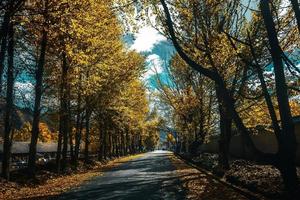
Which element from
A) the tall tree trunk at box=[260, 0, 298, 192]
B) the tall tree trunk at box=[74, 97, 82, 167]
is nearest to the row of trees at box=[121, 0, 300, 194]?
the tall tree trunk at box=[260, 0, 298, 192]

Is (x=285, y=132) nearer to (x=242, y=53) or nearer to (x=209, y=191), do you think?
(x=209, y=191)

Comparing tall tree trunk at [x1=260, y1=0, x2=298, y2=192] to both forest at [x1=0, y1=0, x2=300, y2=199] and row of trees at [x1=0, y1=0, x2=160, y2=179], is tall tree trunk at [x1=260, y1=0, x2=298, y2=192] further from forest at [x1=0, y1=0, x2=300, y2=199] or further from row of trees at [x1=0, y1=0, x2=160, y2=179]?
row of trees at [x1=0, y1=0, x2=160, y2=179]

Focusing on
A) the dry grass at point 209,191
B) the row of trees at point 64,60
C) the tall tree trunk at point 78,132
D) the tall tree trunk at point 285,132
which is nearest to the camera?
the tall tree trunk at point 285,132

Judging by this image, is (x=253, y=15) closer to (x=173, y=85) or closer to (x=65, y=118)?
(x=65, y=118)

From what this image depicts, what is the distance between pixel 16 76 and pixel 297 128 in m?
16.2

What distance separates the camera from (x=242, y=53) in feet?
65.9

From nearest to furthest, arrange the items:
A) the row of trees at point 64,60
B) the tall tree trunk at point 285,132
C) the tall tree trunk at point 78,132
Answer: the tall tree trunk at point 285,132, the row of trees at point 64,60, the tall tree trunk at point 78,132

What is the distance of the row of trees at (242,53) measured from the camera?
11.9 m

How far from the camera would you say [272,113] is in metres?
13.1

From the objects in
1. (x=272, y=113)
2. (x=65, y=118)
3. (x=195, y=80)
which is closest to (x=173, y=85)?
(x=195, y=80)

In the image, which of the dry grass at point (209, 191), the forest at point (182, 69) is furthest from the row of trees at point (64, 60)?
the dry grass at point (209, 191)

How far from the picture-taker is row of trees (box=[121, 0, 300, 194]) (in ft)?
39.0

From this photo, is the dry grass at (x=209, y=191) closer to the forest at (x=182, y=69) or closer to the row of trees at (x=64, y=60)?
the forest at (x=182, y=69)

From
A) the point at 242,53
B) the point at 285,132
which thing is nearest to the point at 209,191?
the point at 285,132
